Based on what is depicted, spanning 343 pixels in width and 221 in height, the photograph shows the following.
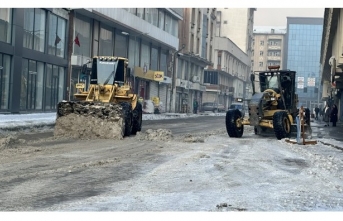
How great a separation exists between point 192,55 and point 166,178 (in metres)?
60.5

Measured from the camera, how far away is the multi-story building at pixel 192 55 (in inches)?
2665

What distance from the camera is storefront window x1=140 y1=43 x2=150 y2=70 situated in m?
53.0

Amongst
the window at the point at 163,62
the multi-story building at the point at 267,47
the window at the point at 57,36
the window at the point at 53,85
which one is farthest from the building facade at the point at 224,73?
the window at the point at 57,36

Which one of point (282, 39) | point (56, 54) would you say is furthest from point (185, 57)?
point (282, 39)

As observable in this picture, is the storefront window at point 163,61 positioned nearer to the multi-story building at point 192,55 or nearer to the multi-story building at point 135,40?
the multi-story building at point 135,40

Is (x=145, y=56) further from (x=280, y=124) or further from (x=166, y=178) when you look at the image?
(x=166, y=178)

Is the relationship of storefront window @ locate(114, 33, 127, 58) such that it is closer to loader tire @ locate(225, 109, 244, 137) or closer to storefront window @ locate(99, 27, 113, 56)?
storefront window @ locate(99, 27, 113, 56)

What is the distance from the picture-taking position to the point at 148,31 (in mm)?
50969

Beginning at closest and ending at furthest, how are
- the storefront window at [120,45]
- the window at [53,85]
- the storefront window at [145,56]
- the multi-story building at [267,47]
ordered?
1. the window at [53,85]
2. the storefront window at [120,45]
3. the storefront window at [145,56]
4. the multi-story building at [267,47]

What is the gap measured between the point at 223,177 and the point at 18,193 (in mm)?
3680

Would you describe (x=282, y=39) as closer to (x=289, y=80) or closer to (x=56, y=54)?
(x=56, y=54)

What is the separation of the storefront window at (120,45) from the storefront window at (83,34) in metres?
5.40

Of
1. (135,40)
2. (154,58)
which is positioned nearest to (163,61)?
(154,58)

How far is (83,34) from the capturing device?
39625 millimetres
